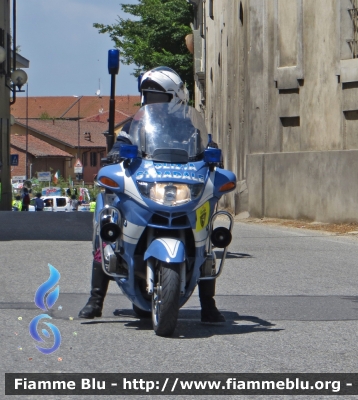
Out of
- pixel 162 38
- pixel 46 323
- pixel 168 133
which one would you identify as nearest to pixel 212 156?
pixel 168 133

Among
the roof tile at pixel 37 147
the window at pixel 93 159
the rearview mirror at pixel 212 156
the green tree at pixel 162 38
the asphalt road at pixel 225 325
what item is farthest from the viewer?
the window at pixel 93 159

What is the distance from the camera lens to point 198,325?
7.04 meters

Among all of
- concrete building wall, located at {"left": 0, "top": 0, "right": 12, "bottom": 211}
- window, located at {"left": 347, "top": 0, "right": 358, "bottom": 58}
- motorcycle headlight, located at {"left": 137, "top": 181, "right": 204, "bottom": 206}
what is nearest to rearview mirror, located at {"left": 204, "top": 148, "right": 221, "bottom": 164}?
motorcycle headlight, located at {"left": 137, "top": 181, "right": 204, "bottom": 206}

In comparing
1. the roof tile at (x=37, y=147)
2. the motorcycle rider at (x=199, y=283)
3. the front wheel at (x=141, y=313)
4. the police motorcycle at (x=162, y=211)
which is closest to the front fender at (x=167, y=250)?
the police motorcycle at (x=162, y=211)

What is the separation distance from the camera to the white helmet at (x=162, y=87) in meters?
7.03

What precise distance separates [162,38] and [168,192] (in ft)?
143

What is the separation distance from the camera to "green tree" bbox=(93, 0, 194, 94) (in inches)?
1914

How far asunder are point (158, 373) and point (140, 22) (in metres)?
47.9

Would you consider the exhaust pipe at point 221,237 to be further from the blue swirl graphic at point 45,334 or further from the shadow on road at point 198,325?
the blue swirl graphic at point 45,334

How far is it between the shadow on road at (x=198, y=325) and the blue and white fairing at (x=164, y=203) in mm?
307

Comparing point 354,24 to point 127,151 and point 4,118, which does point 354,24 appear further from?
point 4,118

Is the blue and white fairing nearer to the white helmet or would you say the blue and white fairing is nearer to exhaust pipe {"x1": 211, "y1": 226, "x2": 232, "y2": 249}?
exhaust pipe {"x1": 211, "y1": 226, "x2": 232, "y2": 249}

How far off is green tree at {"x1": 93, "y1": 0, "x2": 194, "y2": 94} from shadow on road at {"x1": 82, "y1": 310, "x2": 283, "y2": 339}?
4058cm

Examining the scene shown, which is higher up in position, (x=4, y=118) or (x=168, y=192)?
(x=4, y=118)
